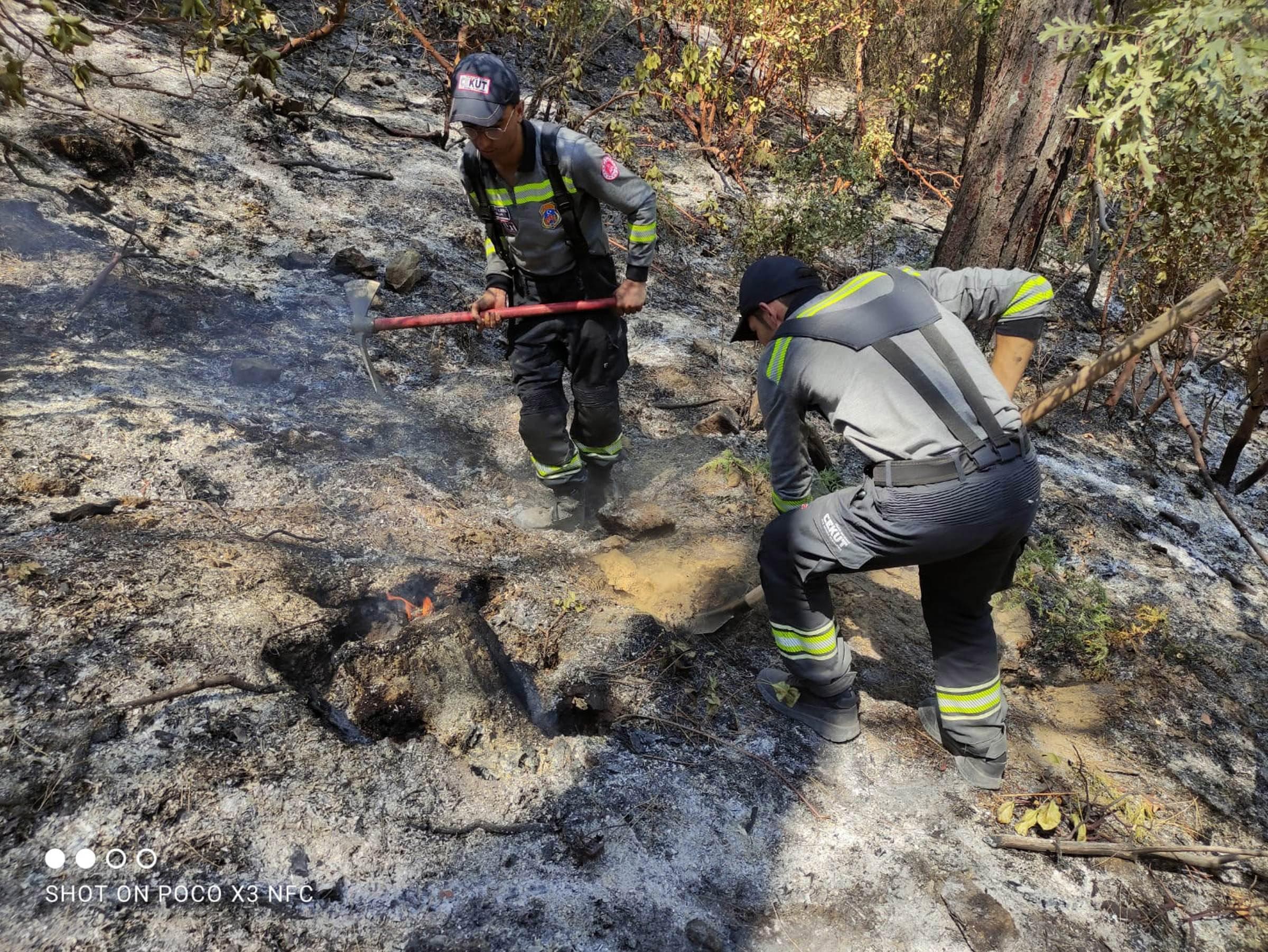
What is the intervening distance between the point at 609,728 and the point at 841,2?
302 inches

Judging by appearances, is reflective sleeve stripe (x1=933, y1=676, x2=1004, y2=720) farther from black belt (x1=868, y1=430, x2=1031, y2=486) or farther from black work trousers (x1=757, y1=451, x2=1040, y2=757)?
black belt (x1=868, y1=430, x2=1031, y2=486)

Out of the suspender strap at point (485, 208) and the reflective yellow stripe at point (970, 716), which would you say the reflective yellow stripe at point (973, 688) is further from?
the suspender strap at point (485, 208)

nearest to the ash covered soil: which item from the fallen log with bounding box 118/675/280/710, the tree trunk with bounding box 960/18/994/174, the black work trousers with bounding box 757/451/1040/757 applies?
the fallen log with bounding box 118/675/280/710

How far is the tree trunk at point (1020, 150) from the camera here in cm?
435

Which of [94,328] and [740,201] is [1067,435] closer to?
[740,201]

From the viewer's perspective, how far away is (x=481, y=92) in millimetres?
2680

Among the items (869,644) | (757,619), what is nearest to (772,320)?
(757,619)

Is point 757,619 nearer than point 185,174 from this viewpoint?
Yes

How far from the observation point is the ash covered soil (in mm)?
1837

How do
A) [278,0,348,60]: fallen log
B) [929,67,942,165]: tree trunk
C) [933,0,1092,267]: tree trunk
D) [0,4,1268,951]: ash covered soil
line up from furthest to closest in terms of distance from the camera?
[929,67,942,165]: tree trunk
[278,0,348,60]: fallen log
[933,0,1092,267]: tree trunk
[0,4,1268,951]: ash covered soil

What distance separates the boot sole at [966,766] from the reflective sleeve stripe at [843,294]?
1.51 m

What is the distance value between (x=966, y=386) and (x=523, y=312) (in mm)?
1838

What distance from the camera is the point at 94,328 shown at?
3727 mm

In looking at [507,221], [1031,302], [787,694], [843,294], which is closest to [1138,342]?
[1031,302]
